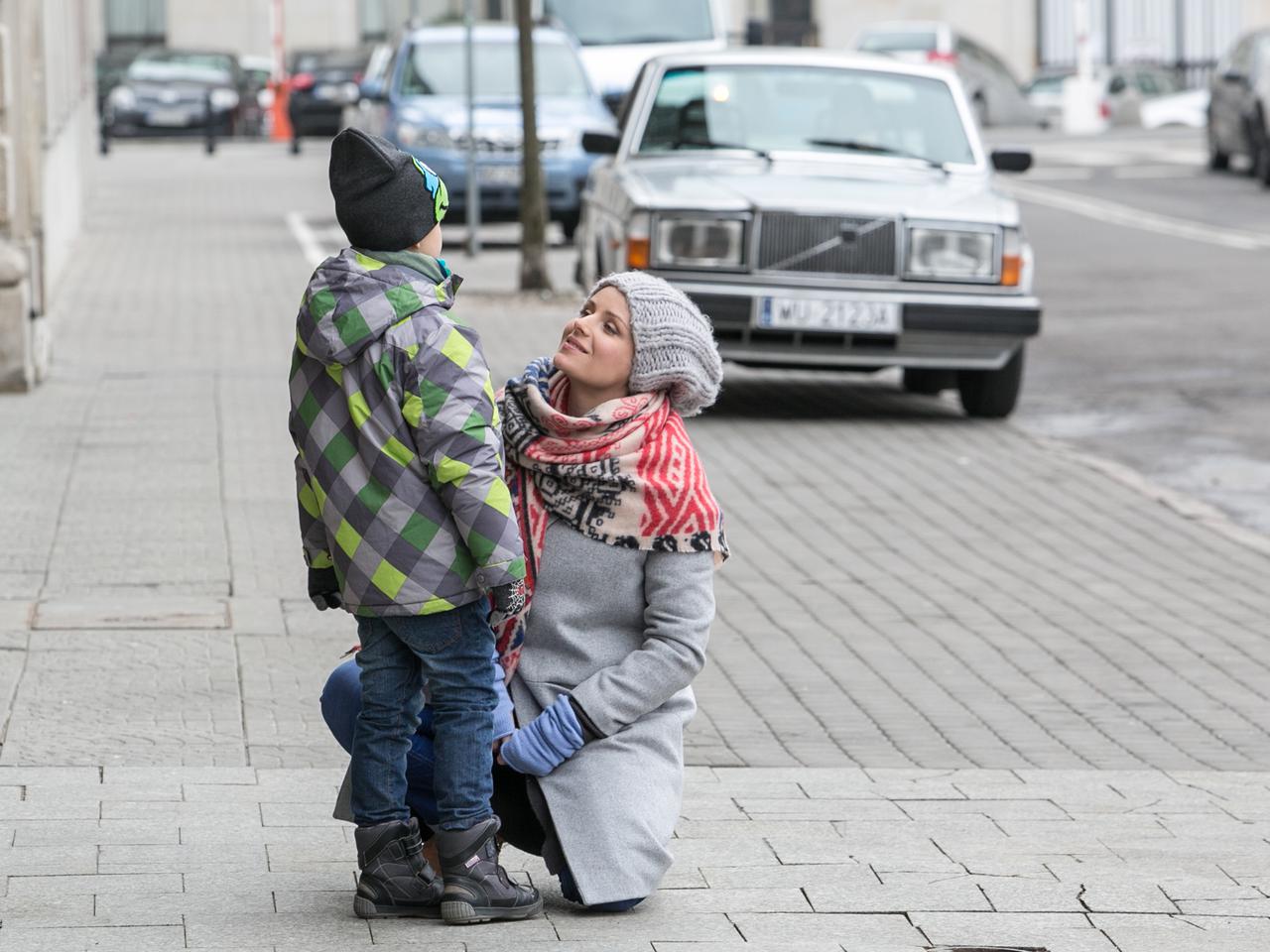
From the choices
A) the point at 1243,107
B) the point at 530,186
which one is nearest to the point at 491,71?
the point at 530,186

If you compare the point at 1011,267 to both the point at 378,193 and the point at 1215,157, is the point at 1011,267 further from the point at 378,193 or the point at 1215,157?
the point at 1215,157

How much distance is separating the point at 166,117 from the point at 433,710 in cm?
3479

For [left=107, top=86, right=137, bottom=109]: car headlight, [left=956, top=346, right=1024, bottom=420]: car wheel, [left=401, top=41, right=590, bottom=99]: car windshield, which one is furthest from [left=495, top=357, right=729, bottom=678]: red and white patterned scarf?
[left=107, top=86, right=137, bottom=109]: car headlight

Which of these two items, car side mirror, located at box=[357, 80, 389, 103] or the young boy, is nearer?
the young boy

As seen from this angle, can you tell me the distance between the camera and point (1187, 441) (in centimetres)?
1148

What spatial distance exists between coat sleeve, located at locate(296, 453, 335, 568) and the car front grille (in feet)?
22.4

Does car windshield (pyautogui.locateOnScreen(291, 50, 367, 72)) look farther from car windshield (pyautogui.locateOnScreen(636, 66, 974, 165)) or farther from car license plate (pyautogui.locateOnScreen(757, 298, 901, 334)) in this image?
car license plate (pyautogui.locateOnScreen(757, 298, 901, 334))

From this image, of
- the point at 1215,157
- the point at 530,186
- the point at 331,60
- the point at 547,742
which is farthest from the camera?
the point at 331,60

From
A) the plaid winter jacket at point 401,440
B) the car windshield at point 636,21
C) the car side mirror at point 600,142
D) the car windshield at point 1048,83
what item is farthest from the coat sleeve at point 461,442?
the car windshield at point 1048,83

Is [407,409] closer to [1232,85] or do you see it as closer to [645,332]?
[645,332]

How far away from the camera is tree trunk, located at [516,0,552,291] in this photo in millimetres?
16328

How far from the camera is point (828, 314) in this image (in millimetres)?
11039

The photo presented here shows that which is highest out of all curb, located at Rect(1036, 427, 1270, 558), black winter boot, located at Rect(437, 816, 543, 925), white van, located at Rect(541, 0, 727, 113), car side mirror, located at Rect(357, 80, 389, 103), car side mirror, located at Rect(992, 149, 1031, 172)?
white van, located at Rect(541, 0, 727, 113)

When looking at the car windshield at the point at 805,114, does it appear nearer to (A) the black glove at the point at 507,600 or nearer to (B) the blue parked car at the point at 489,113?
(B) the blue parked car at the point at 489,113
